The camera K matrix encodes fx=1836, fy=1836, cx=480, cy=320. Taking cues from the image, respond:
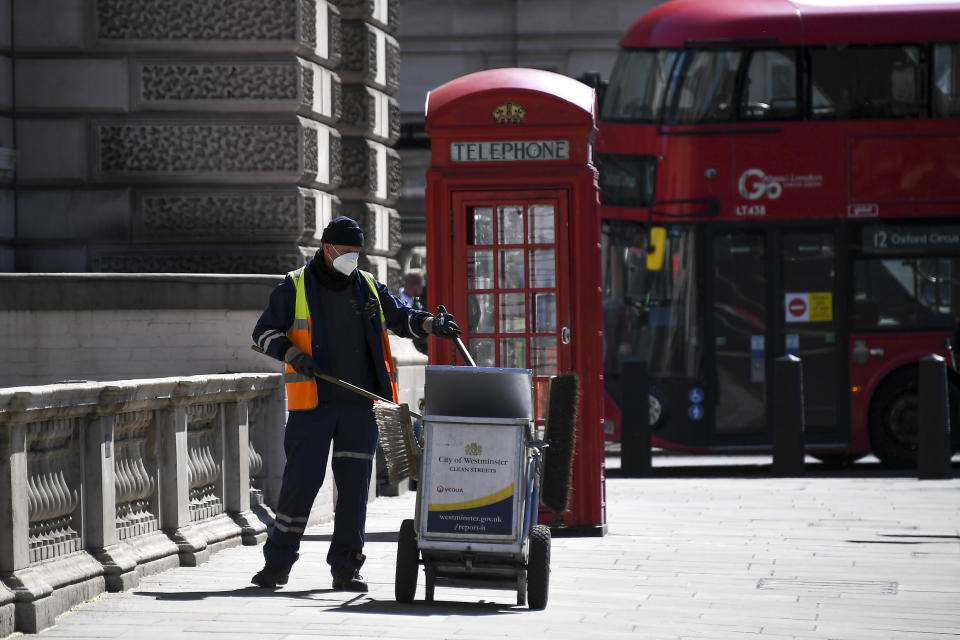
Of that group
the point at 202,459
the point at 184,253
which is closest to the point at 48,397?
the point at 202,459

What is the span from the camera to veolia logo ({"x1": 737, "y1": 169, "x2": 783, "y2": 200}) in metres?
16.5

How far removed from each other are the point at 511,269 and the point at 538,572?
3174 mm

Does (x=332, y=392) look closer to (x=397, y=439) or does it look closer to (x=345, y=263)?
(x=397, y=439)

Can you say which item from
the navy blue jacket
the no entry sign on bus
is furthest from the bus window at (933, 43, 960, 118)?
the navy blue jacket

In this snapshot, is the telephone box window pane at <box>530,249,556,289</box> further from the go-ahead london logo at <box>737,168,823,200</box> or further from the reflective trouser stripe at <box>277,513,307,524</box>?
the go-ahead london logo at <box>737,168,823,200</box>

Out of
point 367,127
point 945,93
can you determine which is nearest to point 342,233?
point 367,127

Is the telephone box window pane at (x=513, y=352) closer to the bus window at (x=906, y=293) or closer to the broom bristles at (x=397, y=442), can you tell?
the broom bristles at (x=397, y=442)

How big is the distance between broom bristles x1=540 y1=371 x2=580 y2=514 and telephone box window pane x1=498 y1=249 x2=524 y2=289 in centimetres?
256

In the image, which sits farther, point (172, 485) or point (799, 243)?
point (799, 243)

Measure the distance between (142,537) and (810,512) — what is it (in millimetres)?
5294

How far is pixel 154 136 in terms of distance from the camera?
11195 mm

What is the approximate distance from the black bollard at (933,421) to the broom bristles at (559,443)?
763cm

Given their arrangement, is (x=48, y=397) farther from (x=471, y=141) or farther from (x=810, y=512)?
(x=810, y=512)

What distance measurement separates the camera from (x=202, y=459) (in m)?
9.13
